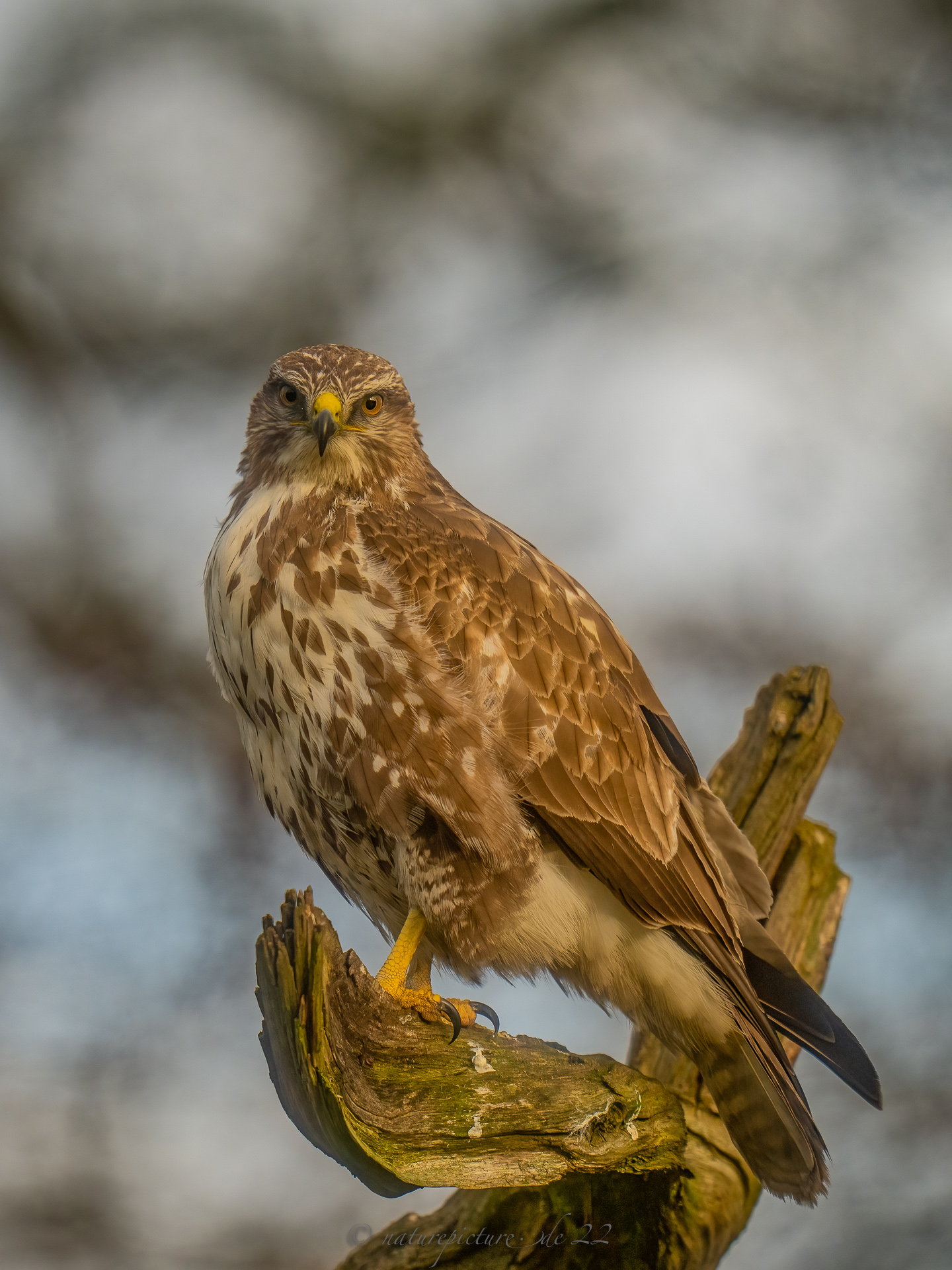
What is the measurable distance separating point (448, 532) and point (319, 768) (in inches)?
30.0

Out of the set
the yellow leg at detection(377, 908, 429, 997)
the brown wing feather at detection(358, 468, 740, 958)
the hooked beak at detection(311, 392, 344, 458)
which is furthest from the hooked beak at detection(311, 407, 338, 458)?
the yellow leg at detection(377, 908, 429, 997)

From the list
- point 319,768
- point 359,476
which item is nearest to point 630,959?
point 319,768

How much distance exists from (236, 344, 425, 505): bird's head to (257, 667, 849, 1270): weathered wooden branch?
1411mm

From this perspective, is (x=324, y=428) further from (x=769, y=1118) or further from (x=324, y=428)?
(x=769, y=1118)

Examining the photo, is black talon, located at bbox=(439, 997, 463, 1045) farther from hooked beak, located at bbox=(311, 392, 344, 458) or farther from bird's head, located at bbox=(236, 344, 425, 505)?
hooked beak, located at bbox=(311, 392, 344, 458)

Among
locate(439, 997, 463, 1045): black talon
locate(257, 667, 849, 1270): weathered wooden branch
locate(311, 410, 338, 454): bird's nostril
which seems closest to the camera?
locate(257, 667, 849, 1270): weathered wooden branch

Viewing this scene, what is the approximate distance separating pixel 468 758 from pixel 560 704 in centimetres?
37

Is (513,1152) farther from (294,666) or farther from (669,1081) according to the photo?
(294,666)

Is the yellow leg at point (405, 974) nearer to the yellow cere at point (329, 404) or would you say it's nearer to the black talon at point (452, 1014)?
the black talon at point (452, 1014)

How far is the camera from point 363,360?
332 centimetres

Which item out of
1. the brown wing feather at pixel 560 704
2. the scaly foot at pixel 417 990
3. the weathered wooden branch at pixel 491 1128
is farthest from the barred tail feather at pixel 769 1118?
the scaly foot at pixel 417 990

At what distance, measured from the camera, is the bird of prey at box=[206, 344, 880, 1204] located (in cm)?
279

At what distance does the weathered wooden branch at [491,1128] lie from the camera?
2281 millimetres

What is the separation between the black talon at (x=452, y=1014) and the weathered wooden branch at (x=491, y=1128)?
5cm
